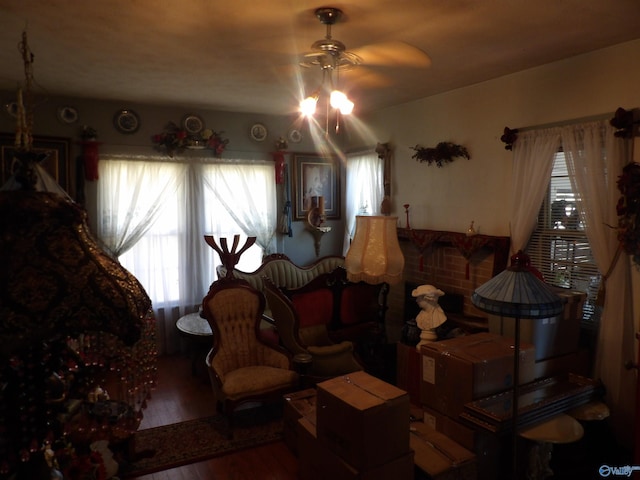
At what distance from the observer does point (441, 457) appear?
228cm

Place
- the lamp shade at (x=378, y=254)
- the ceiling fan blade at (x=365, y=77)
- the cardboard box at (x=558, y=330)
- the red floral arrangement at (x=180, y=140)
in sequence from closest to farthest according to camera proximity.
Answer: the cardboard box at (x=558, y=330) → the lamp shade at (x=378, y=254) → the ceiling fan blade at (x=365, y=77) → the red floral arrangement at (x=180, y=140)

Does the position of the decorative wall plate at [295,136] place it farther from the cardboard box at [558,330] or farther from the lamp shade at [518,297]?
the lamp shade at [518,297]

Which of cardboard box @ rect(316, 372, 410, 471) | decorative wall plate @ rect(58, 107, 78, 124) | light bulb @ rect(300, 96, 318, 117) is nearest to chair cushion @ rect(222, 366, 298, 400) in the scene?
cardboard box @ rect(316, 372, 410, 471)

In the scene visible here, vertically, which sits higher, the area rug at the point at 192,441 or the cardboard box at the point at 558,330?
the cardboard box at the point at 558,330

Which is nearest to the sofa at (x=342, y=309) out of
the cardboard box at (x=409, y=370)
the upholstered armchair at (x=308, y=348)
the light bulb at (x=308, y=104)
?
the upholstered armchair at (x=308, y=348)

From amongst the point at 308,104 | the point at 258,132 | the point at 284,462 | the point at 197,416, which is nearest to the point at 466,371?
the point at 284,462

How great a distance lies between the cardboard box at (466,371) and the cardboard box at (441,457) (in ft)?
0.57

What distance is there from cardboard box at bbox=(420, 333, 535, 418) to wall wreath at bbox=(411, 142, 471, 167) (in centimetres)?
203

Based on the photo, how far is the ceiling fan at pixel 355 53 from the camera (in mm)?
2258

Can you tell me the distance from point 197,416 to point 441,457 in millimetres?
2159

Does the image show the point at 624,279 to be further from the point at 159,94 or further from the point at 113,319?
the point at 159,94

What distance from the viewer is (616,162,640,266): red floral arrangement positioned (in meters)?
2.79

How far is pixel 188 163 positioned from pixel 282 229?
4.55ft

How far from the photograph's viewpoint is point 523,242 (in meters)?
3.59
